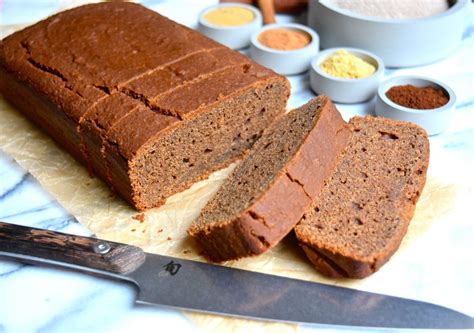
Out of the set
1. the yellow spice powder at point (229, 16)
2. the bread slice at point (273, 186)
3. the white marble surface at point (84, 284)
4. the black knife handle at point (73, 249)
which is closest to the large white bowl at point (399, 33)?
the yellow spice powder at point (229, 16)

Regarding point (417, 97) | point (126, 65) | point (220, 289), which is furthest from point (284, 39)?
point (220, 289)

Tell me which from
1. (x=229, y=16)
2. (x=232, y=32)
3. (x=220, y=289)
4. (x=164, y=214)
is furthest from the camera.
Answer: (x=229, y=16)

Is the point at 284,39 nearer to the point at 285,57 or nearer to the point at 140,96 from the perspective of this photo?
the point at 285,57

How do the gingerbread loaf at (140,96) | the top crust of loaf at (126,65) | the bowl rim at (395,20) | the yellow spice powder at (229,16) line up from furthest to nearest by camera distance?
the yellow spice powder at (229,16) → the bowl rim at (395,20) → the top crust of loaf at (126,65) → the gingerbread loaf at (140,96)

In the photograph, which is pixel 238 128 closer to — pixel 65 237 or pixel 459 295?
pixel 65 237

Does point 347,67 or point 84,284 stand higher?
point 347,67

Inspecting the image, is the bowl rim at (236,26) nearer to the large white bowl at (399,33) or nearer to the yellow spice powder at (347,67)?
the large white bowl at (399,33)
